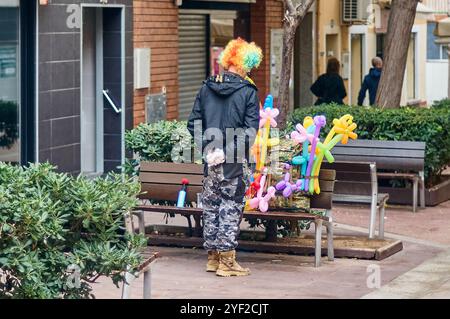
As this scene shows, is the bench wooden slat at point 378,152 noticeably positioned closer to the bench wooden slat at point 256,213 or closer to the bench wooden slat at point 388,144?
the bench wooden slat at point 388,144

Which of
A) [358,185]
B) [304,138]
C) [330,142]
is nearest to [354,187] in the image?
[358,185]

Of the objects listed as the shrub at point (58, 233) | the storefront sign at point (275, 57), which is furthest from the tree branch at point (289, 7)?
the storefront sign at point (275, 57)

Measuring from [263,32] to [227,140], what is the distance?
43.0ft

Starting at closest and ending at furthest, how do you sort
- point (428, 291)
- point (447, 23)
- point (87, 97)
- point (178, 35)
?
point (428, 291), point (87, 97), point (178, 35), point (447, 23)

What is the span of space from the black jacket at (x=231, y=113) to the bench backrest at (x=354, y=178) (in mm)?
2959

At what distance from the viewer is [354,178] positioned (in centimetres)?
1281

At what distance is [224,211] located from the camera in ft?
32.0

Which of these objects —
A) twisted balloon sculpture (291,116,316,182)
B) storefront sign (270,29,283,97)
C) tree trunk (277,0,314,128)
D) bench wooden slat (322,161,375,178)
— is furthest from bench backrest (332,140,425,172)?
storefront sign (270,29,283,97)

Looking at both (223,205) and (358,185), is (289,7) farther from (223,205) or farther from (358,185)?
(223,205)

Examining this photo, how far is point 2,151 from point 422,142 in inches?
198

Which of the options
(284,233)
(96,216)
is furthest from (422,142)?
(96,216)

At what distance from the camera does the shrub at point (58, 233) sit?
6719 mm

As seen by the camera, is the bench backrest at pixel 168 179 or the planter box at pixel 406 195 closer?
the bench backrest at pixel 168 179
